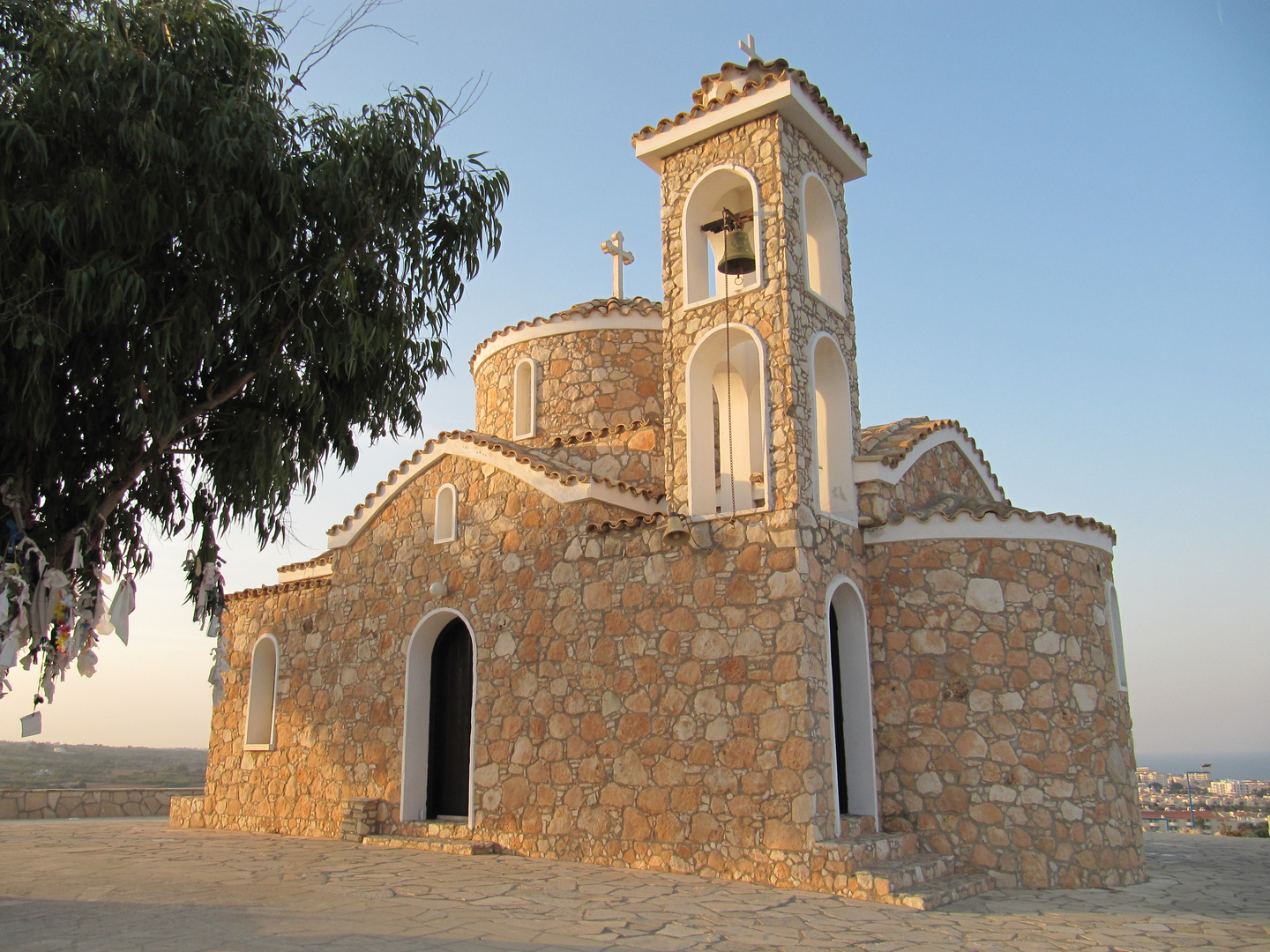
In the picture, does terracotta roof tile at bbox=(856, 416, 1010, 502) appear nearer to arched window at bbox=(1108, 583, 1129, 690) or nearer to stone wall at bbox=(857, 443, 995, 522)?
stone wall at bbox=(857, 443, 995, 522)

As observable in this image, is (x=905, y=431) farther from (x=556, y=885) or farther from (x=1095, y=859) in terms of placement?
(x=556, y=885)

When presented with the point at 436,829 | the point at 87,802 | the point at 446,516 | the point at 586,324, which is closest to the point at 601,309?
the point at 586,324

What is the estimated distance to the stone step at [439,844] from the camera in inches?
461

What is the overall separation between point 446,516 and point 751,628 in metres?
5.26

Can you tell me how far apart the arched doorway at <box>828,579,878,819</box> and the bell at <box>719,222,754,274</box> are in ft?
12.0

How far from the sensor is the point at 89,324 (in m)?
7.49

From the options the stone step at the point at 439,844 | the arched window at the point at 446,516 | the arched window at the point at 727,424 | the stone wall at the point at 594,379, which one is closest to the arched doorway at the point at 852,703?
the arched window at the point at 727,424

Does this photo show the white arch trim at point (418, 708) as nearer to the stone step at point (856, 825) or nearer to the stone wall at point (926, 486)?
the stone step at point (856, 825)

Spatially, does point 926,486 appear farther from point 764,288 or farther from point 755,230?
point 755,230

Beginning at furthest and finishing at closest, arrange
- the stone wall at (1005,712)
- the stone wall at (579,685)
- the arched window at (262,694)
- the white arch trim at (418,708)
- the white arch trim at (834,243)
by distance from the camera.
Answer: the arched window at (262,694), the white arch trim at (418,708), the white arch trim at (834,243), the stone wall at (1005,712), the stone wall at (579,685)

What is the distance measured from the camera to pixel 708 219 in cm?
1234

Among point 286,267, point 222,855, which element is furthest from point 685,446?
point 222,855

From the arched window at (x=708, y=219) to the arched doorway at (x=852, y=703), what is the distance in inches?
153

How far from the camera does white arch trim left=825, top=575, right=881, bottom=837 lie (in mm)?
10422
